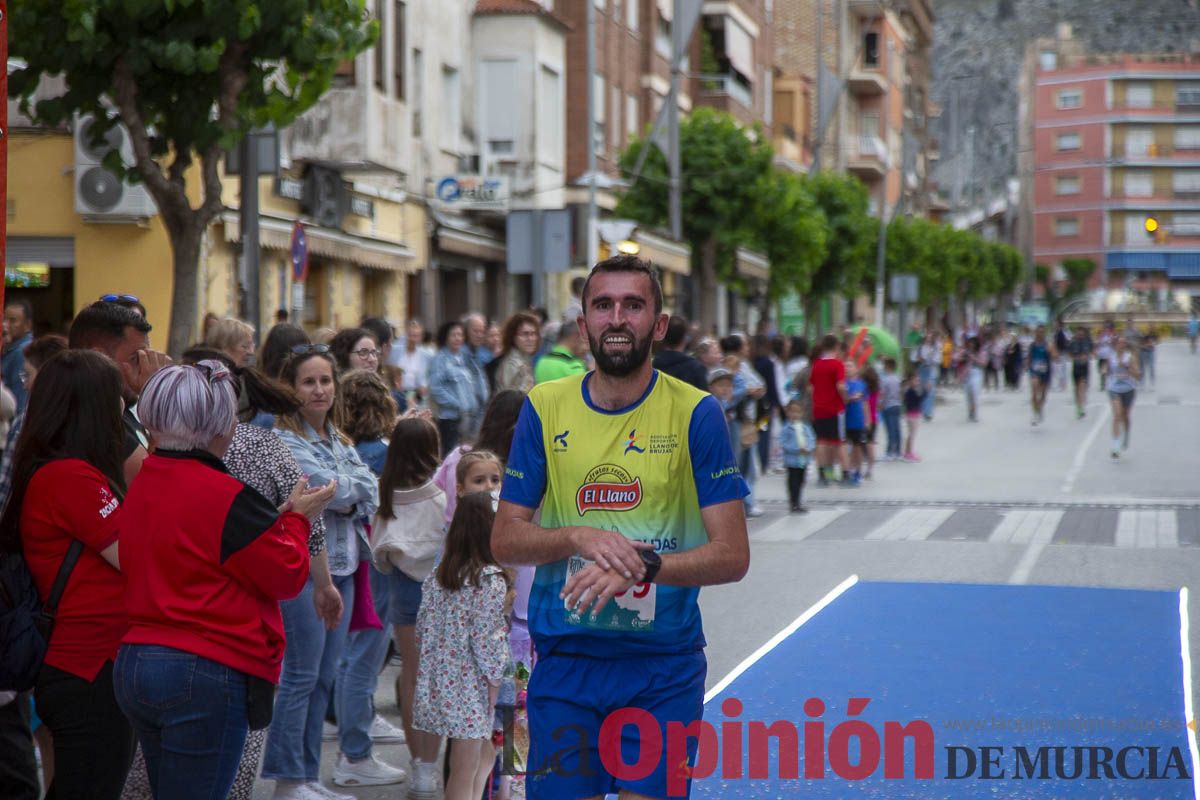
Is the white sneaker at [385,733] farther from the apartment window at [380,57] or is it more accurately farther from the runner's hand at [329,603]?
the apartment window at [380,57]

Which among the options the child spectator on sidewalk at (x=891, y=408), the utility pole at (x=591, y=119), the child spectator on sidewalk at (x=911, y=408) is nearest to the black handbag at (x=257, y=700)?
the child spectator on sidewalk at (x=891, y=408)

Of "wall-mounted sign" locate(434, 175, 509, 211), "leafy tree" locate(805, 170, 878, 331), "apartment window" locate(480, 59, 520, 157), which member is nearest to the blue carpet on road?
"wall-mounted sign" locate(434, 175, 509, 211)

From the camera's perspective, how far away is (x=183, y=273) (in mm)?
15281

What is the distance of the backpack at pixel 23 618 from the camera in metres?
5.48

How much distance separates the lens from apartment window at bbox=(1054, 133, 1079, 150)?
15250cm

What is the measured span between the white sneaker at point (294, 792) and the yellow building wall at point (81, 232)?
16781 mm

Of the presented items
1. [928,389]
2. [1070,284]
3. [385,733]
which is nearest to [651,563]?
[385,733]

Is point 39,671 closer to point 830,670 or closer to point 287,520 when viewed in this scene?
point 287,520

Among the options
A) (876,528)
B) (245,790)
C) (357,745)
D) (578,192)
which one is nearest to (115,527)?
(245,790)

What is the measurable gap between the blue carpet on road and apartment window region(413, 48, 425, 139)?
20.9m

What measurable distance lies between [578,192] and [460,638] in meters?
33.8

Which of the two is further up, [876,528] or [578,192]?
[578,192]

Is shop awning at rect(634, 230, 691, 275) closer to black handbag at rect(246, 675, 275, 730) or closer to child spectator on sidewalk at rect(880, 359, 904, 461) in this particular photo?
child spectator on sidewalk at rect(880, 359, 904, 461)

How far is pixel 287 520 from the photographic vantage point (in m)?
5.27
